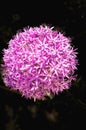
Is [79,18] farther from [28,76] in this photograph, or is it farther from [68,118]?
[28,76]

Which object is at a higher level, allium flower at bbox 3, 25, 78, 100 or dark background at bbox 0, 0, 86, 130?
dark background at bbox 0, 0, 86, 130

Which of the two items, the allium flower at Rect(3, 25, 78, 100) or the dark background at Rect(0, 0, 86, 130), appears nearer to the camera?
the allium flower at Rect(3, 25, 78, 100)

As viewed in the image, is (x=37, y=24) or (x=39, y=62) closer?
(x=39, y=62)

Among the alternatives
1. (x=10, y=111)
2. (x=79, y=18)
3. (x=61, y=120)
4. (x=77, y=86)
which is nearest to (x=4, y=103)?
(x=10, y=111)

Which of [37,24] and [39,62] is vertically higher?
[37,24]

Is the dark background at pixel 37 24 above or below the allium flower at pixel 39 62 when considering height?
above
